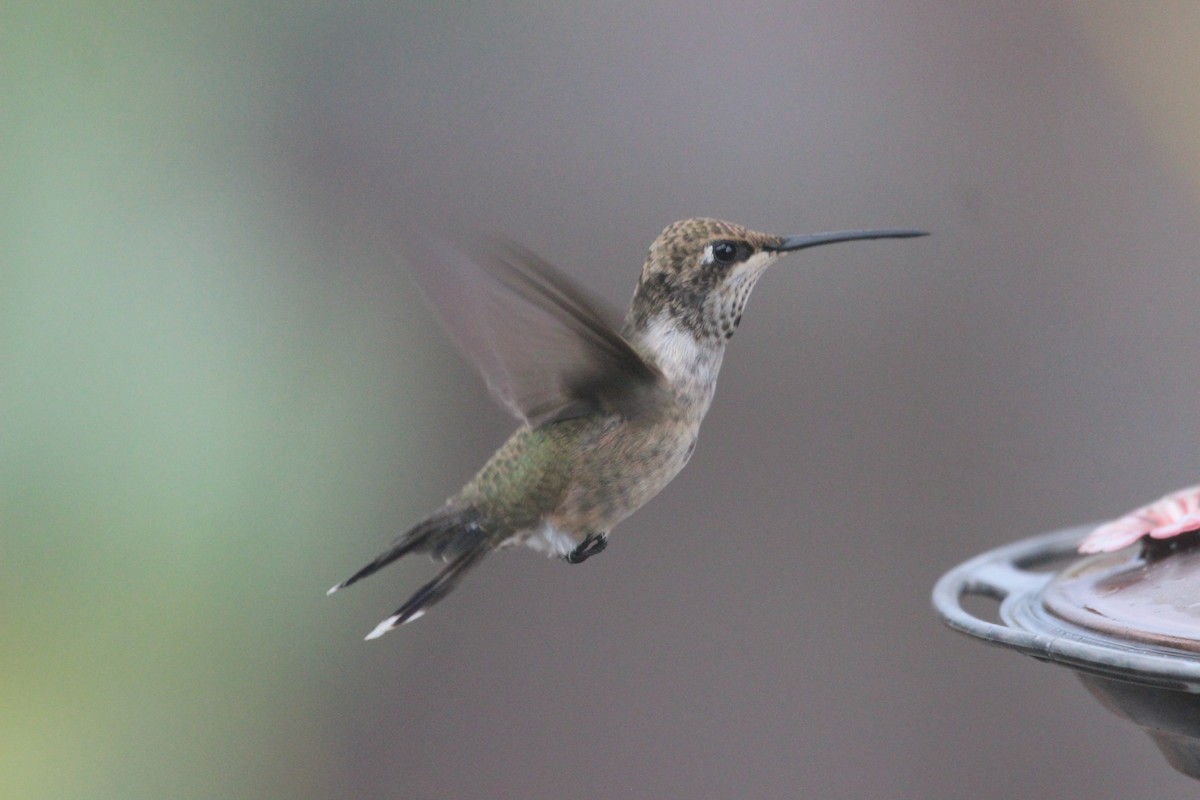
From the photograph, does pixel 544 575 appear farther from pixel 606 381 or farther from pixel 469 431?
pixel 606 381

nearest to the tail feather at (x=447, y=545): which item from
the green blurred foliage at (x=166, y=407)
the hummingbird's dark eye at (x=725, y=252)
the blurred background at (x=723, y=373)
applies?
the hummingbird's dark eye at (x=725, y=252)

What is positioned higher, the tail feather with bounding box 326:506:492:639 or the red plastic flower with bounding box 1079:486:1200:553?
the tail feather with bounding box 326:506:492:639

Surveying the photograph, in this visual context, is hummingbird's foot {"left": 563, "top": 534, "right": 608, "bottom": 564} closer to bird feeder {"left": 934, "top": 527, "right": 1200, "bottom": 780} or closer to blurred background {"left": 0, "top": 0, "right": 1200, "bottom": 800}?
bird feeder {"left": 934, "top": 527, "right": 1200, "bottom": 780}

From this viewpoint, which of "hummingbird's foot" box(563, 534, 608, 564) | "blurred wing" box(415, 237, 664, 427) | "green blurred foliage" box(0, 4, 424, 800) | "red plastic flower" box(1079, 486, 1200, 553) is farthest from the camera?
"green blurred foliage" box(0, 4, 424, 800)

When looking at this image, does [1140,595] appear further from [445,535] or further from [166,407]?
[166,407]

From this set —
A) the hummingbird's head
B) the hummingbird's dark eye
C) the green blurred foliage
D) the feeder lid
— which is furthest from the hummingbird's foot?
the green blurred foliage

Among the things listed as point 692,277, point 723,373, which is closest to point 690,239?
point 692,277
